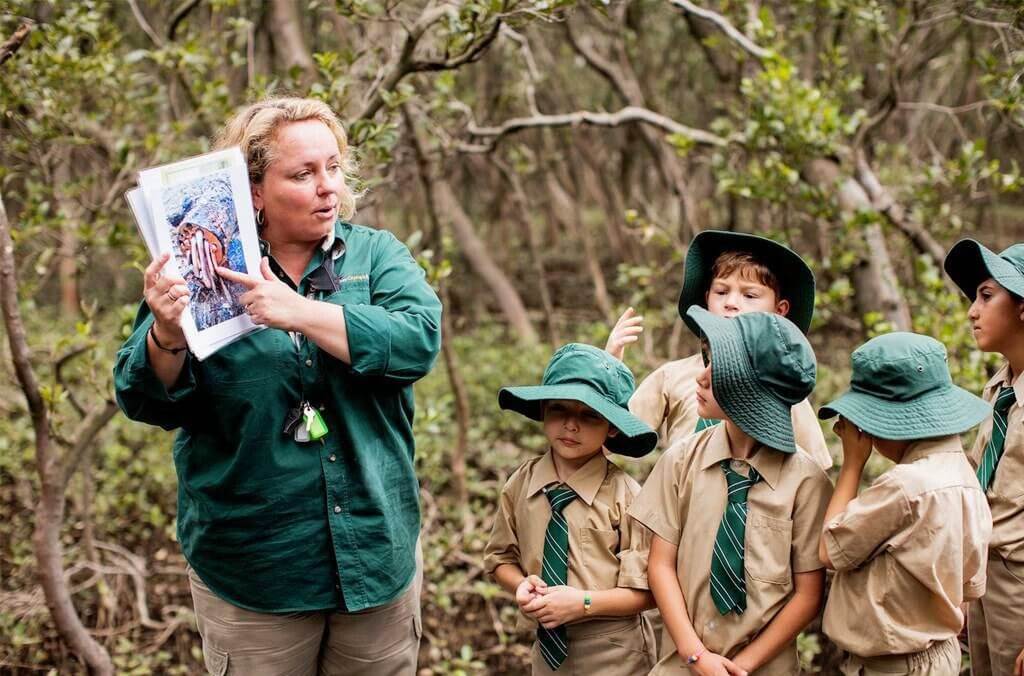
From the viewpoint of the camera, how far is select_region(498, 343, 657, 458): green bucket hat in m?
2.64

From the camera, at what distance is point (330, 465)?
96.5 inches

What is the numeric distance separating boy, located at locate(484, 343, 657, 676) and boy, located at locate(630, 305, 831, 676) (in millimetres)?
159

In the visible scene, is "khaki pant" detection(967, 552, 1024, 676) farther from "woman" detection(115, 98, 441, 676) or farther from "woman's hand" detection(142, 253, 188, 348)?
"woman's hand" detection(142, 253, 188, 348)

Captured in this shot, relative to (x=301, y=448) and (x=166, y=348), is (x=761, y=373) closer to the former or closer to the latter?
(x=301, y=448)

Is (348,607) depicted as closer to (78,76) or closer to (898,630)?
(898,630)

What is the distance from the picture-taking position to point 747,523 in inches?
98.4

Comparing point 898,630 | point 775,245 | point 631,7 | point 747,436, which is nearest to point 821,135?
point 775,245

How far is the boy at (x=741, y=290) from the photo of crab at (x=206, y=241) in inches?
47.7

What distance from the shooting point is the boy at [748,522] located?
2.46 m

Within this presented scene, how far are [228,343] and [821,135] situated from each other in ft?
11.2

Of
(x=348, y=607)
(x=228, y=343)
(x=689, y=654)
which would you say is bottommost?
(x=689, y=654)

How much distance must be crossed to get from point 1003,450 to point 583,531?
4.19 ft

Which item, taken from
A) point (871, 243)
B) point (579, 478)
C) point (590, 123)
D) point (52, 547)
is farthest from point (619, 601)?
point (871, 243)

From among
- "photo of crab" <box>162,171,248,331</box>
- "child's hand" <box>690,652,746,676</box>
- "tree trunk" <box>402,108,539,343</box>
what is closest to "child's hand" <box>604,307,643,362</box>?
"child's hand" <box>690,652,746,676</box>
